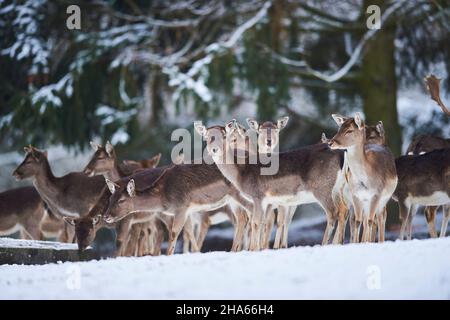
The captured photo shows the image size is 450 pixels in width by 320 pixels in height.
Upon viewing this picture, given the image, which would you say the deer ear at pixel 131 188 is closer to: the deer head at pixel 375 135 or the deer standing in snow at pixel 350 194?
the deer standing in snow at pixel 350 194

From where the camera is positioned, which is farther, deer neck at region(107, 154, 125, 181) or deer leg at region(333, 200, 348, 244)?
deer neck at region(107, 154, 125, 181)

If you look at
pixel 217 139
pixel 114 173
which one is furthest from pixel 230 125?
pixel 114 173

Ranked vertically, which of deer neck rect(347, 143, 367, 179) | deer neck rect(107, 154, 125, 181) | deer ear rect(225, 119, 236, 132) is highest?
deer ear rect(225, 119, 236, 132)

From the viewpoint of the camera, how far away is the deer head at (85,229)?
533 inches

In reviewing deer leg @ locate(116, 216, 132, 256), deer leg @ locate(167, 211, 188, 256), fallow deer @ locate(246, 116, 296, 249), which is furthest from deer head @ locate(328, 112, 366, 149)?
deer leg @ locate(116, 216, 132, 256)

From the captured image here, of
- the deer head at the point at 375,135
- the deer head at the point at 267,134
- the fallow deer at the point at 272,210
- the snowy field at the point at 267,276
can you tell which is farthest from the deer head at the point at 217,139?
the snowy field at the point at 267,276

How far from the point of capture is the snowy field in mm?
8688

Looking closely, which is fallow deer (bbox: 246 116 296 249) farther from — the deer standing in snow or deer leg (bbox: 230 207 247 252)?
the deer standing in snow

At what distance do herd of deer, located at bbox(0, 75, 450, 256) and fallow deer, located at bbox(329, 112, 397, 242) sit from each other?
0.01 metres

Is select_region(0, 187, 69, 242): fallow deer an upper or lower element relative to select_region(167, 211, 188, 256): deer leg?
lower

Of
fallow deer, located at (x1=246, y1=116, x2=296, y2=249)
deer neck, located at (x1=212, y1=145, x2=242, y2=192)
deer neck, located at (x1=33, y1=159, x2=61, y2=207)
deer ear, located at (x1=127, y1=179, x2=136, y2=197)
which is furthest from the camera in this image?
deer neck, located at (x1=33, y1=159, x2=61, y2=207)

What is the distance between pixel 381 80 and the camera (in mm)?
20516

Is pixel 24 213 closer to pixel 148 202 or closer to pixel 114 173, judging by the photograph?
pixel 114 173
